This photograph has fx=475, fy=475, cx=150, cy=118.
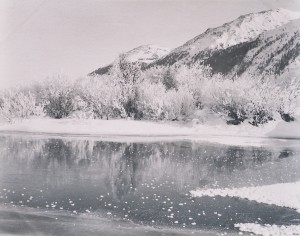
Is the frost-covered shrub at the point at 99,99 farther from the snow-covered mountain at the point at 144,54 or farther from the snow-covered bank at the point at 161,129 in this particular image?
the snow-covered mountain at the point at 144,54

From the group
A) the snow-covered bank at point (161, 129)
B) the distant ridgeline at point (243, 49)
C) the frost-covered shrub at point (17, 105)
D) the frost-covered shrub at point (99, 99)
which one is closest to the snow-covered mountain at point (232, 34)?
the distant ridgeline at point (243, 49)

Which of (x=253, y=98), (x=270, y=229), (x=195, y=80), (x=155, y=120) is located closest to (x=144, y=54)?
(x=195, y=80)

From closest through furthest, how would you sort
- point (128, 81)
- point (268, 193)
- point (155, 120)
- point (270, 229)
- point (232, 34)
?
point (270, 229)
point (268, 193)
point (232, 34)
point (155, 120)
point (128, 81)

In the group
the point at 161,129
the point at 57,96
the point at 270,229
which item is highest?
the point at 57,96

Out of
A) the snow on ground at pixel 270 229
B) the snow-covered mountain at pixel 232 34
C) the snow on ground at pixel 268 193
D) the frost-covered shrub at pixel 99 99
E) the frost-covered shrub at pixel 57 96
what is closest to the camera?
the snow on ground at pixel 270 229

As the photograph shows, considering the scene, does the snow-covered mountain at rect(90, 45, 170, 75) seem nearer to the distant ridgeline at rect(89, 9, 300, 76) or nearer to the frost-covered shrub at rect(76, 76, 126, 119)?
the distant ridgeline at rect(89, 9, 300, 76)

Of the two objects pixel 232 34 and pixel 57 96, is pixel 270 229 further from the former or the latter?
pixel 57 96
